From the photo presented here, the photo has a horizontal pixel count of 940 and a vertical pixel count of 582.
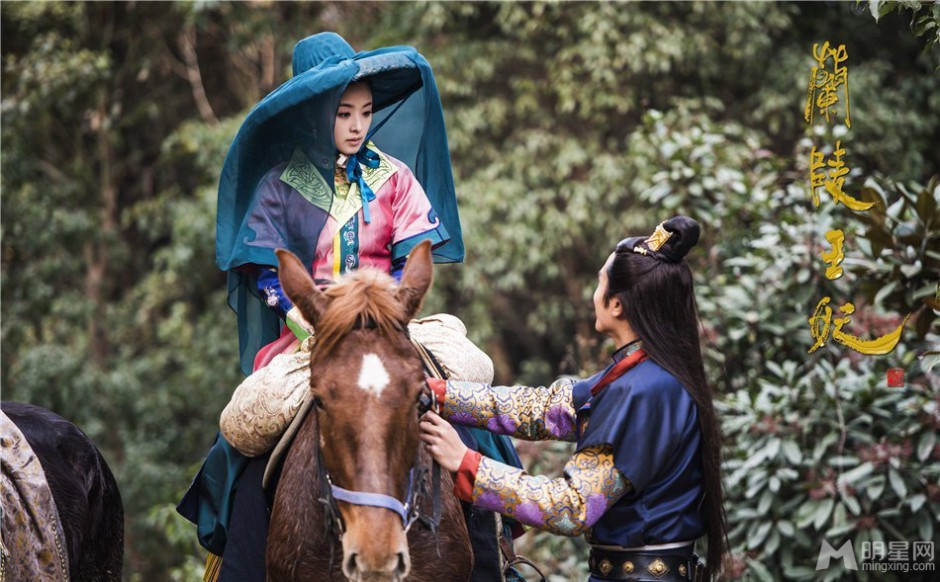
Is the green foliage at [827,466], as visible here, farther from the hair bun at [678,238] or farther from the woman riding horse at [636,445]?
the hair bun at [678,238]

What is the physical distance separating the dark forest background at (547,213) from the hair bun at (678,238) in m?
2.22

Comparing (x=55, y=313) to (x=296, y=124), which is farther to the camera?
(x=55, y=313)

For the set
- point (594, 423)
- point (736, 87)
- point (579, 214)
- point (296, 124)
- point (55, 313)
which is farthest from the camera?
point (55, 313)

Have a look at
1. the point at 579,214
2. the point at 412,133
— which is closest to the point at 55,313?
the point at 579,214

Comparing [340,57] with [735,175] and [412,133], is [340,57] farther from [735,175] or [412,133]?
[735,175]

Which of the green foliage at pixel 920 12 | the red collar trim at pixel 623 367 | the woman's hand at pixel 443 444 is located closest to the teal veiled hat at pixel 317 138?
the woman's hand at pixel 443 444

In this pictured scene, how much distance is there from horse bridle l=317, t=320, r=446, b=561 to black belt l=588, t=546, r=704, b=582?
21.2 inches

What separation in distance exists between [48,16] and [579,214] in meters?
6.45

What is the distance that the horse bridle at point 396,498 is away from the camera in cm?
257

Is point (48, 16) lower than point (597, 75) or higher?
higher

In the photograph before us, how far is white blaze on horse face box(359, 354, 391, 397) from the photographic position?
8.66 ft

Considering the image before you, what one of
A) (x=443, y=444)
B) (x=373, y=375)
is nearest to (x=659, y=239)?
(x=443, y=444)

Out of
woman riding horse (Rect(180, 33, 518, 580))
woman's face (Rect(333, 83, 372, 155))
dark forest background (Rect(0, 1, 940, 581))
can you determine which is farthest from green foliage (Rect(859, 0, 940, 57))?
woman's face (Rect(333, 83, 372, 155))

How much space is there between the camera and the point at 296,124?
374cm
